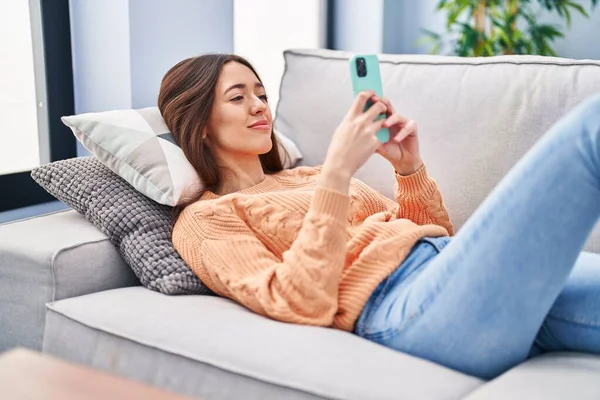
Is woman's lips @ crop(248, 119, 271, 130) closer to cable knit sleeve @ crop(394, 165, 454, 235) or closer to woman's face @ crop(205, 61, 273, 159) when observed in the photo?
woman's face @ crop(205, 61, 273, 159)

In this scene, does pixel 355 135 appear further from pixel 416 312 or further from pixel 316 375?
pixel 316 375

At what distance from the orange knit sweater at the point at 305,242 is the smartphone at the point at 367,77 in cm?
15

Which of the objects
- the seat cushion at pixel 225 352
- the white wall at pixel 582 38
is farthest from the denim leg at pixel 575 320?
the white wall at pixel 582 38

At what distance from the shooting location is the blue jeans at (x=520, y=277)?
1.14 metres

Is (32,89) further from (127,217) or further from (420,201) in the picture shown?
(420,201)

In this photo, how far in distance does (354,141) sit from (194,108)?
47 centimetres

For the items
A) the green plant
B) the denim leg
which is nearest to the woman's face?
the denim leg

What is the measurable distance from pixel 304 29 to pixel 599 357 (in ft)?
6.88

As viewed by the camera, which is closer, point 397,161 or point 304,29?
point 397,161

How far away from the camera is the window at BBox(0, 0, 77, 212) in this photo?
220cm

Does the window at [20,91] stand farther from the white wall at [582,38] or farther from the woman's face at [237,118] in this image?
the white wall at [582,38]

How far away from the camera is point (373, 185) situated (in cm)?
194

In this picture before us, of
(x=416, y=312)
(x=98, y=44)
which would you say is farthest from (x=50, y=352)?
(x=98, y=44)

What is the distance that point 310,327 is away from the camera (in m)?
1.32
